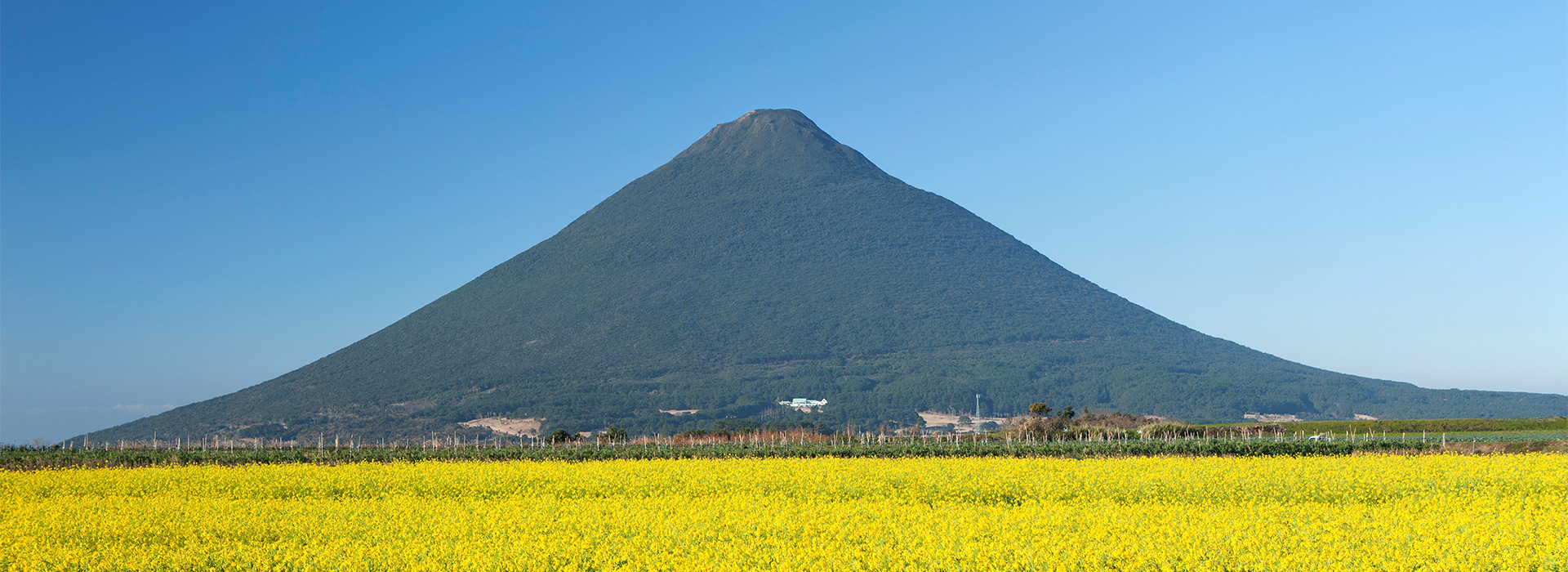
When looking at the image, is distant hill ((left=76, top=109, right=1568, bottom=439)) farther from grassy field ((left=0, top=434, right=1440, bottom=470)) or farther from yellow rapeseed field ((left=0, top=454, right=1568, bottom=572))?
yellow rapeseed field ((left=0, top=454, right=1568, bottom=572))

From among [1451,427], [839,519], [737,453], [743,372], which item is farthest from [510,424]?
[839,519]

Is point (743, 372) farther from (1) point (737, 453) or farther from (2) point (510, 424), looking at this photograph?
(1) point (737, 453)

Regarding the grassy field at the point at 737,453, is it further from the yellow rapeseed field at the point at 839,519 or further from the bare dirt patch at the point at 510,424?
the bare dirt patch at the point at 510,424

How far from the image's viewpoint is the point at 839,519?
1407 cm

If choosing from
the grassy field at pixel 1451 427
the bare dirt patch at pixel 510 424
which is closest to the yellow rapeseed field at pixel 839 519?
the grassy field at pixel 1451 427

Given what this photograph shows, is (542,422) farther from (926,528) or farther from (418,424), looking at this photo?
(926,528)

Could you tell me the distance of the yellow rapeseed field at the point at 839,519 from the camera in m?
11.3

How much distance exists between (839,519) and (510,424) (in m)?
120

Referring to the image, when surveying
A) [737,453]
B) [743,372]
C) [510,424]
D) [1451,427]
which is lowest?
[510,424]

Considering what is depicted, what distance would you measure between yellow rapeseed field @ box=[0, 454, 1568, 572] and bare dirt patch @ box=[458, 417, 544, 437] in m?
102

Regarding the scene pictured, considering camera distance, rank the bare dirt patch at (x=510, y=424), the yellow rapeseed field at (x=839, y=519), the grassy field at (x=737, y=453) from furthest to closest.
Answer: the bare dirt patch at (x=510, y=424) → the grassy field at (x=737, y=453) → the yellow rapeseed field at (x=839, y=519)

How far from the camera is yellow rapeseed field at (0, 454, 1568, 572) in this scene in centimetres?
1127

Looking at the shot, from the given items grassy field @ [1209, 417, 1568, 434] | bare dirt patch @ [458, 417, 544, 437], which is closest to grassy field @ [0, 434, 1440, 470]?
grassy field @ [1209, 417, 1568, 434]

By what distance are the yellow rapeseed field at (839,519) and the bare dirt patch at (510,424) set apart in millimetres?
101732
